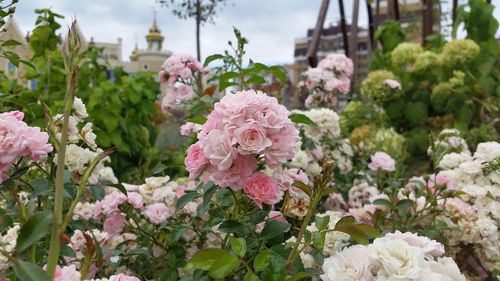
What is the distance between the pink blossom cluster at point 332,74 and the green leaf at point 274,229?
5.09 ft

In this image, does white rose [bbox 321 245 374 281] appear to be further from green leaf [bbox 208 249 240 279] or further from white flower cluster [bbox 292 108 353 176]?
white flower cluster [bbox 292 108 353 176]

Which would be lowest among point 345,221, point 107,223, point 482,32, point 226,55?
point 107,223

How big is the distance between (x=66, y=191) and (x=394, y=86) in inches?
91.2

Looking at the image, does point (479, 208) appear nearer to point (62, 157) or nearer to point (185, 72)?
point (185, 72)

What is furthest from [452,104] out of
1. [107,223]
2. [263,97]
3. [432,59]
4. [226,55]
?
[263,97]

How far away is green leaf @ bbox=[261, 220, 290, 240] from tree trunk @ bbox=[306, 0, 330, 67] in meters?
3.12

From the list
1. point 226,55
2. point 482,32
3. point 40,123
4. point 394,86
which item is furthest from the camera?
point 482,32

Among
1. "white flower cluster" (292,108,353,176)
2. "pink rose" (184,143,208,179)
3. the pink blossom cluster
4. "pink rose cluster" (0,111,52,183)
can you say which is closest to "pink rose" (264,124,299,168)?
"pink rose" (184,143,208,179)

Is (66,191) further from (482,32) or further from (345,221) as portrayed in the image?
(482,32)

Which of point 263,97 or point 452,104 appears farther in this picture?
point 452,104

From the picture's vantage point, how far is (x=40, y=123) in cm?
144

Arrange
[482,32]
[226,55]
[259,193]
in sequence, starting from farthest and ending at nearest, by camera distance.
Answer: [482,32] < [226,55] < [259,193]

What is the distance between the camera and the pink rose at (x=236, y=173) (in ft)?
3.12

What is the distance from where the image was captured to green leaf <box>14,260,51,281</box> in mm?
542
